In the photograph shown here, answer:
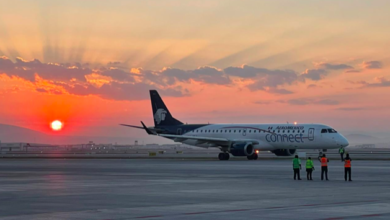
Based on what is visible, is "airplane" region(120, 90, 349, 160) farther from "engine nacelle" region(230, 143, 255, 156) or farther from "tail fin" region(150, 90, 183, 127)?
"tail fin" region(150, 90, 183, 127)

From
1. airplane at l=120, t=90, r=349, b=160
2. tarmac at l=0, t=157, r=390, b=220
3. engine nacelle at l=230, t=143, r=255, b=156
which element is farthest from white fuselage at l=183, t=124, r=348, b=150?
tarmac at l=0, t=157, r=390, b=220

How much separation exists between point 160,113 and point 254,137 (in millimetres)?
16322

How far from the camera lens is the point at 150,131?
83062 millimetres

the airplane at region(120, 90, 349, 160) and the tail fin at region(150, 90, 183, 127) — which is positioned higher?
the tail fin at region(150, 90, 183, 127)

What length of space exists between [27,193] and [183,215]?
10.5 metres

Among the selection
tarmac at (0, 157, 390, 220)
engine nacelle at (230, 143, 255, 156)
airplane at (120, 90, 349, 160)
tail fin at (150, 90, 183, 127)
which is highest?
tail fin at (150, 90, 183, 127)

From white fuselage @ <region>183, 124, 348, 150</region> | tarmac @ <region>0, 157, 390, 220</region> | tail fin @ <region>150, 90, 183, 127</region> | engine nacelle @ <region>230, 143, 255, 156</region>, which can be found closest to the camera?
tarmac @ <region>0, 157, 390, 220</region>

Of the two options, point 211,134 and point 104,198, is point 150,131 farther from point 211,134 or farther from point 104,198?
point 104,198

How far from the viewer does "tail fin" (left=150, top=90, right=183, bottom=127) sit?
84.4 meters

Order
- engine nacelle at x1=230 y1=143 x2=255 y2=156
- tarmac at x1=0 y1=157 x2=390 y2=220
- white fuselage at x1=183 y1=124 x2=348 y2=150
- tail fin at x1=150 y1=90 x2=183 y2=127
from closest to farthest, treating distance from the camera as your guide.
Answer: tarmac at x1=0 y1=157 x2=390 y2=220, white fuselage at x1=183 y1=124 x2=348 y2=150, engine nacelle at x1=230 y1=143 x2=255 y2=156, tail fin at x1=150 y1=90 x2=183 y2=127

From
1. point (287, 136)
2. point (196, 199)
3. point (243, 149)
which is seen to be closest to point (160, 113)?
point (243, 149)

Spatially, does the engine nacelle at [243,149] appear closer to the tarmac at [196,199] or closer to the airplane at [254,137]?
the airplane at [254,137]

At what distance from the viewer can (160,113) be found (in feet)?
282

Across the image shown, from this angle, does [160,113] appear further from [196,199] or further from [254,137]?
[196,199]
